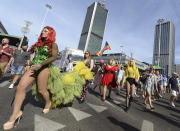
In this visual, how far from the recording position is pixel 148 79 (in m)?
4.92

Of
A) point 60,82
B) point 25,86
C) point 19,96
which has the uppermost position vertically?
point 60,82

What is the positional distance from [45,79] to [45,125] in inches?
32.3

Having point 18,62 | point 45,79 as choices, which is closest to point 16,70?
point 18,62

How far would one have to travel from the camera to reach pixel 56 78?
243 cm

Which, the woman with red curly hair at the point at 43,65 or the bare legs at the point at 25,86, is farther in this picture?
the woman with red curly hair at the point at 43,65

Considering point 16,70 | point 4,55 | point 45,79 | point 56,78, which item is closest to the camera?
point 45,79

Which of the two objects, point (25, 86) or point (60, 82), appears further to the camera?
point (60, 82)

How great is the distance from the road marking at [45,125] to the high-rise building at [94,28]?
139m

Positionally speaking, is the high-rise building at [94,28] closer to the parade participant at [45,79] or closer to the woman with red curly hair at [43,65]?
the parade participant at [45,79]

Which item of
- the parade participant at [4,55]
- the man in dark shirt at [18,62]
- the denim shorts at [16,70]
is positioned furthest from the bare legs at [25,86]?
the denim shorts at [16,70]

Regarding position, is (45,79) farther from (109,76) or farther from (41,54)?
(109,76)

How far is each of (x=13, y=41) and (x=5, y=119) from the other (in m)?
16.9

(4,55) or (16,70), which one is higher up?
(4,55)

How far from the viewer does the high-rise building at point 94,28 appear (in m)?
145
